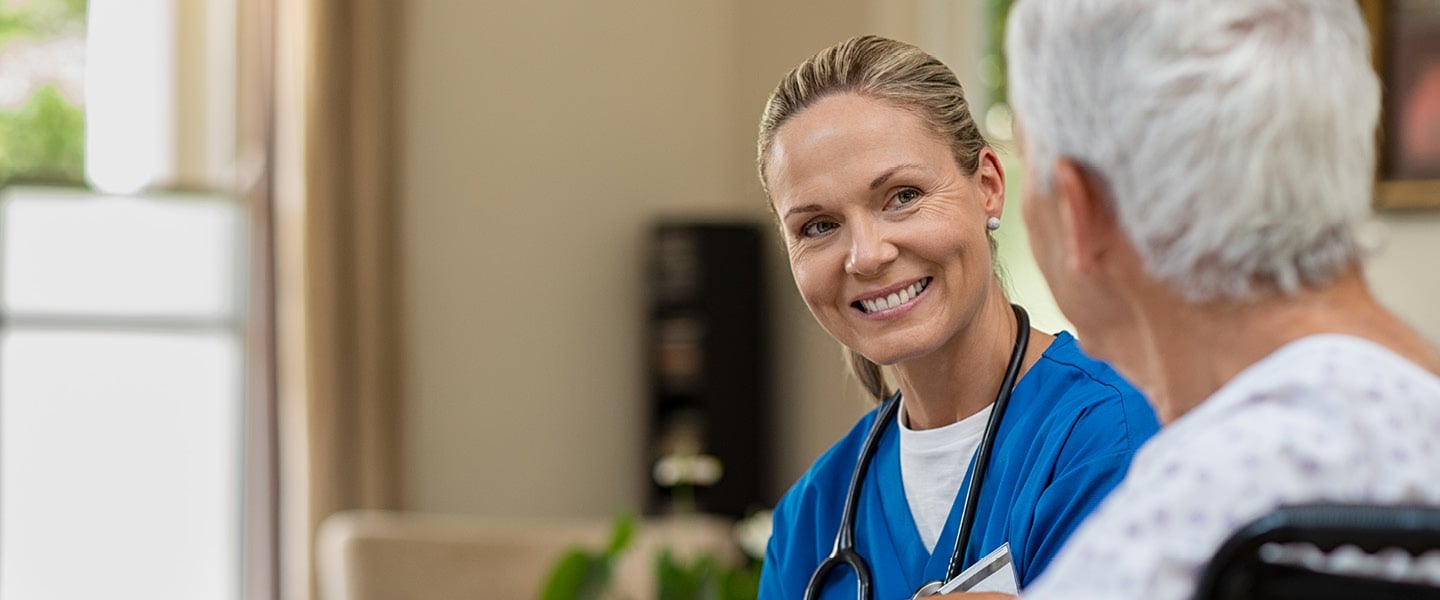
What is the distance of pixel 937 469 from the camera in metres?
1.76

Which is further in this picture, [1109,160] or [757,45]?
[757,45]

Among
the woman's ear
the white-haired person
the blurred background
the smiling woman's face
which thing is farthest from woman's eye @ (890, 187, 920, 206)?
the blurred background

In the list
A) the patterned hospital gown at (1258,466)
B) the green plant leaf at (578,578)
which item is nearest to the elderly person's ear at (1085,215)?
the patterned hospital gown at (1258,466)

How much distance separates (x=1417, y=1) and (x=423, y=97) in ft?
11.1

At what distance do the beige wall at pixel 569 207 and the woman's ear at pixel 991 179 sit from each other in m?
3.96

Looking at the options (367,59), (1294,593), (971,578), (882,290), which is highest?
(367,59)

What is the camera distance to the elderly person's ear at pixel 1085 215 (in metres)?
1.05

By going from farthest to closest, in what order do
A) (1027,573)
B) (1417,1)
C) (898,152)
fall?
(1417,1) < (898,152) < (1027,573)

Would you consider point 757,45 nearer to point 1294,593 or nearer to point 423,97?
point 423,97

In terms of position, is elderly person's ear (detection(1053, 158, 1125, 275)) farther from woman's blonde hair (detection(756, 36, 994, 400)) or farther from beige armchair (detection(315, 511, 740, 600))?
beige armchair (detection(315, 511, 740, 600))

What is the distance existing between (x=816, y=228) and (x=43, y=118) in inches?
167

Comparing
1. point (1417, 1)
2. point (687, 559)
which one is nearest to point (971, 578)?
point (687, 559)

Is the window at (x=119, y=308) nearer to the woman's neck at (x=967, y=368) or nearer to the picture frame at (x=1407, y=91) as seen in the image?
the picture frame at (x=1407, y=91)

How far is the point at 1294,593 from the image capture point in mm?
879
